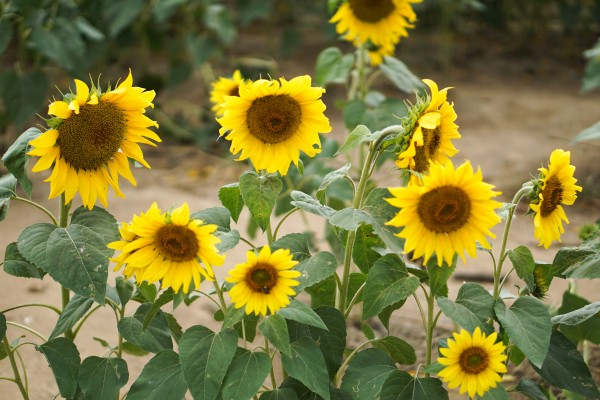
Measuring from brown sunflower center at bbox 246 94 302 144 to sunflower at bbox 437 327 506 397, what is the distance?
1.64 feet

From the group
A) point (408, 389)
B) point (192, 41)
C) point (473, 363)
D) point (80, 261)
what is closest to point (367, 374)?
point (408, 389)

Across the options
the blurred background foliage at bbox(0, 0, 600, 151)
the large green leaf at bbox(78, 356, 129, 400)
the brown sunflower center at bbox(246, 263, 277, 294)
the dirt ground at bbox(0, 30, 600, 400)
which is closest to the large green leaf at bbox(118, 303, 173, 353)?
the large green leaf at bbox(78, 356, 129, 400)

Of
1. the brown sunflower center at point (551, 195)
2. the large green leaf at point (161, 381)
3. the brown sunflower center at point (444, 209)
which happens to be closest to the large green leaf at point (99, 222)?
the large green leaf at point (161, 381)

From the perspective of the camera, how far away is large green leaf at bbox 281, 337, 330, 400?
5.21 ft

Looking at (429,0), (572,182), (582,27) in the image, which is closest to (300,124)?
(572,182)

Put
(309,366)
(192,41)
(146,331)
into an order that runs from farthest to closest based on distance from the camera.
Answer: (192,41), (146,331), (309,366)

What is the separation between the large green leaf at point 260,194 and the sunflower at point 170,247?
0.53ft

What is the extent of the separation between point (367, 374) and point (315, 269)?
22 centimetres

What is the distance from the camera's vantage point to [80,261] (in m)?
1.65

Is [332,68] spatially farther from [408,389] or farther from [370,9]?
[408,389]

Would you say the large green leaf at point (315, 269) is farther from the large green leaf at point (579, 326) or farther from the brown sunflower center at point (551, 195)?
the large green leaf at point (579, 326)

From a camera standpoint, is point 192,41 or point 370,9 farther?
point 192,41

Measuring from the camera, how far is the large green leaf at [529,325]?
5.23 ft

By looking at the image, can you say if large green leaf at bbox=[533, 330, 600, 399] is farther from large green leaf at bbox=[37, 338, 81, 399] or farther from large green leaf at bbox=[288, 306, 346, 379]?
large green leaf at bbox=[37, 338, 81, 399]
